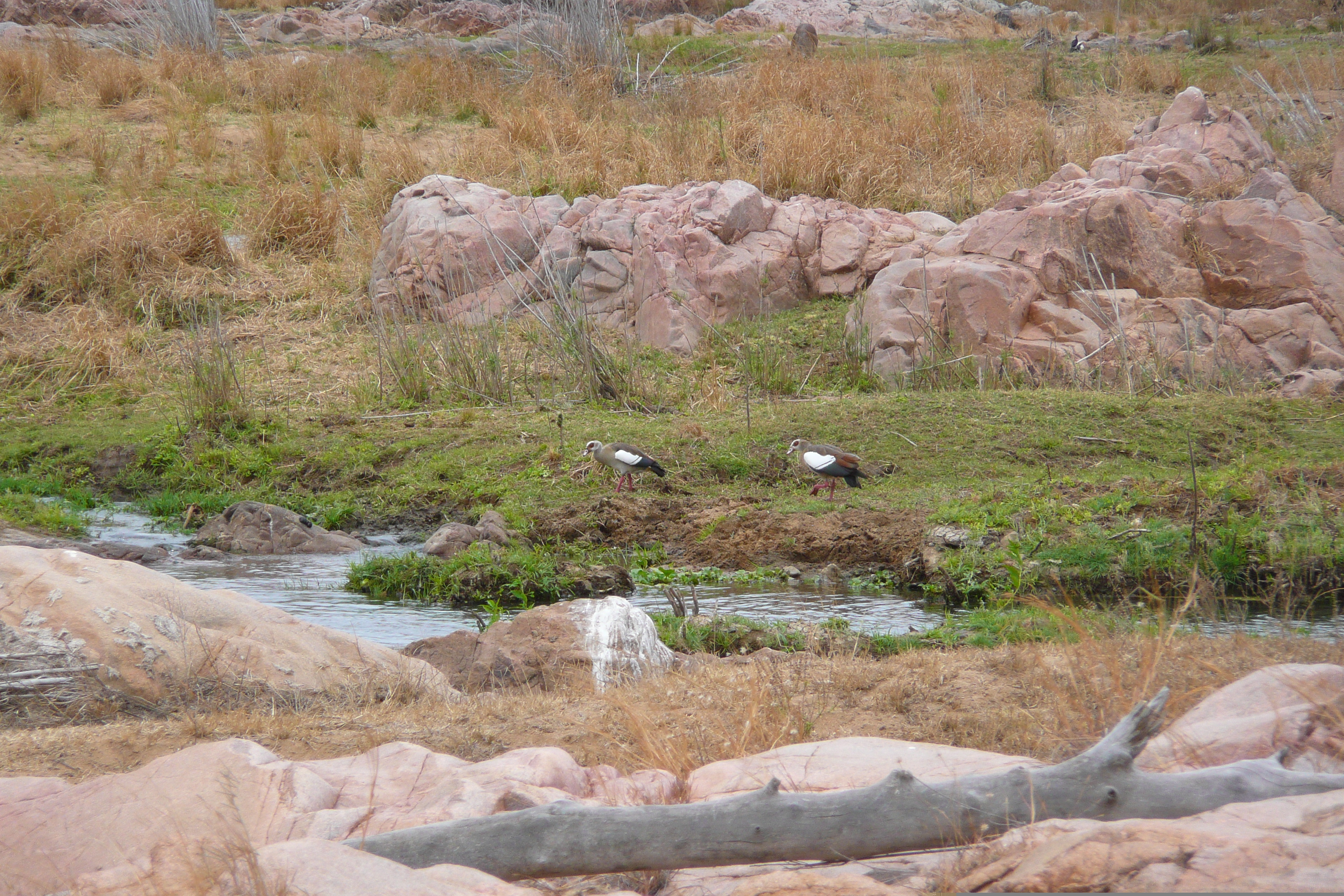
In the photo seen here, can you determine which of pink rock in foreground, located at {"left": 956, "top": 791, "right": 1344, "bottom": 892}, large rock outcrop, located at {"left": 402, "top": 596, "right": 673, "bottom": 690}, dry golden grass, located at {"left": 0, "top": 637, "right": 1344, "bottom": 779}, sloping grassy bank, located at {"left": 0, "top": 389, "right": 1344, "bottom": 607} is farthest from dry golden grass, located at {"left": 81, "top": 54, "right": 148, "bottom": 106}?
pink rock in foreground, located at {"left": 956, "top": 791, "right": 1344, "bottom": 892}

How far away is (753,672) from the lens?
4.53m

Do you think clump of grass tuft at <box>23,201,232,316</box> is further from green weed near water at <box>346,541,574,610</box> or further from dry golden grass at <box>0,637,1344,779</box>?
dry golden grass at <box>0,637,1344,779</box>

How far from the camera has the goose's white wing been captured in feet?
25.5

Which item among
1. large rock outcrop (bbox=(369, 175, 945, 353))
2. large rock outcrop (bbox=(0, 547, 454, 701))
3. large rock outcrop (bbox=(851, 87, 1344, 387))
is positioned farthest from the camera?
large rock outcrop (bbox=(369, 175, 945, 353))

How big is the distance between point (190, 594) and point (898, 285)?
27.1 feet

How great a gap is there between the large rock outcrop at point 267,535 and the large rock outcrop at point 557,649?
104 inches

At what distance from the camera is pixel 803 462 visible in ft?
26.5

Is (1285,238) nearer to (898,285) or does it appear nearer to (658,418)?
(898,285)

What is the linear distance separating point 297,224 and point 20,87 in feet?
18.4

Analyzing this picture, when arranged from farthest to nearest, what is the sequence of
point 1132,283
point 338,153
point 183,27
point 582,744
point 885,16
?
1. point 885,16
2. point 183,27
3. point 338,153
4. point 1132,283
5. point 582,744

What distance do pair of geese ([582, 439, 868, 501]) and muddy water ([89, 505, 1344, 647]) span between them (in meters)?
1.15

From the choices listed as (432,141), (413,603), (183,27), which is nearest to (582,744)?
(413,603)

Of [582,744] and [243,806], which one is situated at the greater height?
[243,806]

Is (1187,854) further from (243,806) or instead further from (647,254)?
(647,254)
